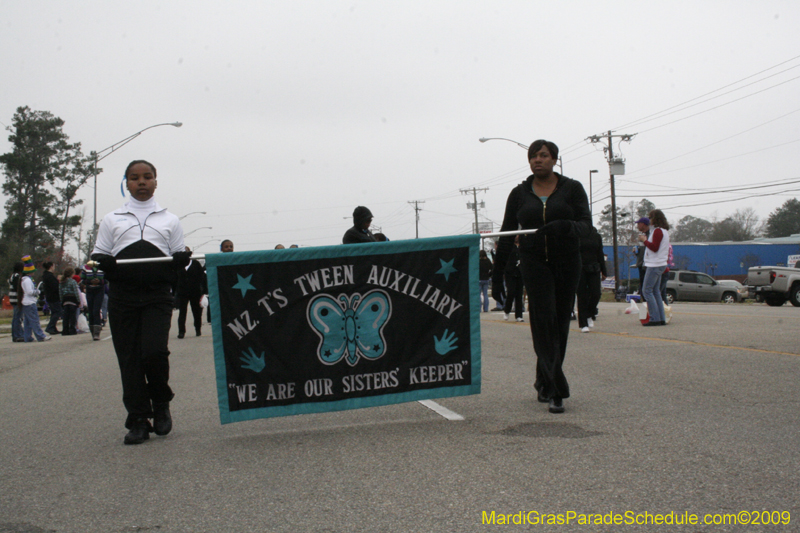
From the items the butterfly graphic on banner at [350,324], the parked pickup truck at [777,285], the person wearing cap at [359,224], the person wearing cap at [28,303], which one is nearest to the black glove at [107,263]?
the butterfly graphic on banner at [350,324]

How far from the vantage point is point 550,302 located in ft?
17.3

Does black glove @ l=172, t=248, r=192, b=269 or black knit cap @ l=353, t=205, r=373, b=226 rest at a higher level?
black knit cap @ l=353, t=205, r=373, b=226

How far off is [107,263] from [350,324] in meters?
1.62

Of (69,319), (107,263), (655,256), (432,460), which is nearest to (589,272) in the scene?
(655,256)

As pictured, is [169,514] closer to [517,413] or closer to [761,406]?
[517,413]

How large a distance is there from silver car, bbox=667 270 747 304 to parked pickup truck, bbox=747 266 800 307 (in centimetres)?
749

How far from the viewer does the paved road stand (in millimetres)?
3160

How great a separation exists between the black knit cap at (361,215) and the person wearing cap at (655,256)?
5.30 metres

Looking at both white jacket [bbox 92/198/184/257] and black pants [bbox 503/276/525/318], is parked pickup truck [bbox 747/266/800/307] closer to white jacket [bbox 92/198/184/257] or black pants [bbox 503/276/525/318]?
black pants [bbox 503/276/525/318]

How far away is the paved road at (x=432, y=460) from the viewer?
316cm

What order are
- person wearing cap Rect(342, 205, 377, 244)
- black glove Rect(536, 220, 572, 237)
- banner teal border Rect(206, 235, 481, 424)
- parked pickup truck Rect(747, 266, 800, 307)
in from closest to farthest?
banner teal border Rect(206, 235, 481, 424) < black glove Rect(536, 220, 572, 237) < person wearing cap Rect(342, 205, 377, 244) < parked pickup truck Rect(747, 266, 800, 307)

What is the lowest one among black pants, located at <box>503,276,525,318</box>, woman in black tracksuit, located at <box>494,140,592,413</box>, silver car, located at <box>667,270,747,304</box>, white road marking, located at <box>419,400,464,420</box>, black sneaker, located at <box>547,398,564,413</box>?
silver car, located at <box>667,270,747,304</box>

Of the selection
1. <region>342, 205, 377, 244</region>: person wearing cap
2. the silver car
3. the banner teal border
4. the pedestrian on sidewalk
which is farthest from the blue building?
the banner teal border

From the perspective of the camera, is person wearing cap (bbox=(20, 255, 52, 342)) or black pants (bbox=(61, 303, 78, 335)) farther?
black pants (bbox=(61, 303, 78, 335))
